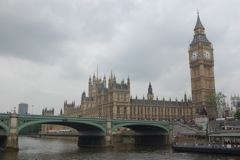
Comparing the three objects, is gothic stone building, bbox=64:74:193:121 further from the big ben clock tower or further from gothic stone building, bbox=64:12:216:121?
the big ben clock tower

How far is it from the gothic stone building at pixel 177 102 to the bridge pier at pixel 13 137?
6003 cm

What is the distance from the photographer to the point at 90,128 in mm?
67188

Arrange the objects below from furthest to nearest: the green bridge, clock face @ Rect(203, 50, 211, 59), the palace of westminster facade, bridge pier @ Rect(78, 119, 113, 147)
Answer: clock face @ Rect(203, 50, 211, 59) < the palace of westminster facade < bridge pier @ Rect(78, 119, 113, 147) < the green bridge

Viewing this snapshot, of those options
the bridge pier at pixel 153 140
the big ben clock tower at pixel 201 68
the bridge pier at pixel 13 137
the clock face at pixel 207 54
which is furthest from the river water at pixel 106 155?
the clock face at pixel 207 54

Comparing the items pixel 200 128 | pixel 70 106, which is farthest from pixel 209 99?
pixel 70 106

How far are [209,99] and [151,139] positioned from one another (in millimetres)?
33553

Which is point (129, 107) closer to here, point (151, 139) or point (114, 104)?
point (114, 104)

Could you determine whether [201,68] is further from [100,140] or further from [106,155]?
[106,155]

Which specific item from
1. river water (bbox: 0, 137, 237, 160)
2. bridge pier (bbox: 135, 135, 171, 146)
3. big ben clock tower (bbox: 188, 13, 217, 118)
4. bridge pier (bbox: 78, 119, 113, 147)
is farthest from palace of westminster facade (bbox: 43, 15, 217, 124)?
river water (bbox: 0, 137, 237, 160)

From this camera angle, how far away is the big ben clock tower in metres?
112

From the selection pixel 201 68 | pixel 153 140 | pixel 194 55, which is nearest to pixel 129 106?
pixel 201 68

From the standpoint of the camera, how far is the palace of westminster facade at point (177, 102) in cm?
11062

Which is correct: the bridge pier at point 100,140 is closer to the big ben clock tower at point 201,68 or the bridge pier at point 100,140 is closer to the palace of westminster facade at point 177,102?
the palace of westminster facade at point 177,102

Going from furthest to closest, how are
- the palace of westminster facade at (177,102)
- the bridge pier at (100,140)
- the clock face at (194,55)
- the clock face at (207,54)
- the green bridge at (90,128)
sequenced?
the clock face at (194,55) → the clock face at (207,54) → the palace of westminster facade at (177,102) → the bridge pier at (100,140) → the green bridge at (90,128)
